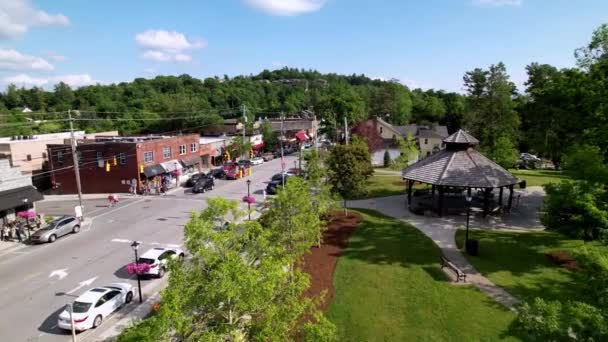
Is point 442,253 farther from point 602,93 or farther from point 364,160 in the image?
point 602,93

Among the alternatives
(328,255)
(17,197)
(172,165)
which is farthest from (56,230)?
(172,165)

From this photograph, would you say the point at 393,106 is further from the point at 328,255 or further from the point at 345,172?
the point at 328,255

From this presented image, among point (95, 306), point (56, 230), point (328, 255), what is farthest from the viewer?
point (56, 230)

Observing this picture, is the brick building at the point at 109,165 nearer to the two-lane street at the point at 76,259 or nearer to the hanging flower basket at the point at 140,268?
the two-lane street at the point at 76,259

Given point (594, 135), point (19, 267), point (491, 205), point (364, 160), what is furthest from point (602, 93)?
point (19, 267)

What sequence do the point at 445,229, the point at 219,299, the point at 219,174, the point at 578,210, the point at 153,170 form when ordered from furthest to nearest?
the point at 219,174 < the point at 153,170 < the point at 445,229 < the point at 578,210 < the point at 219,299

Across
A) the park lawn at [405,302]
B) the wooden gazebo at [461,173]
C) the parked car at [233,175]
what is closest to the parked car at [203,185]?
the parked car at [233,175]
